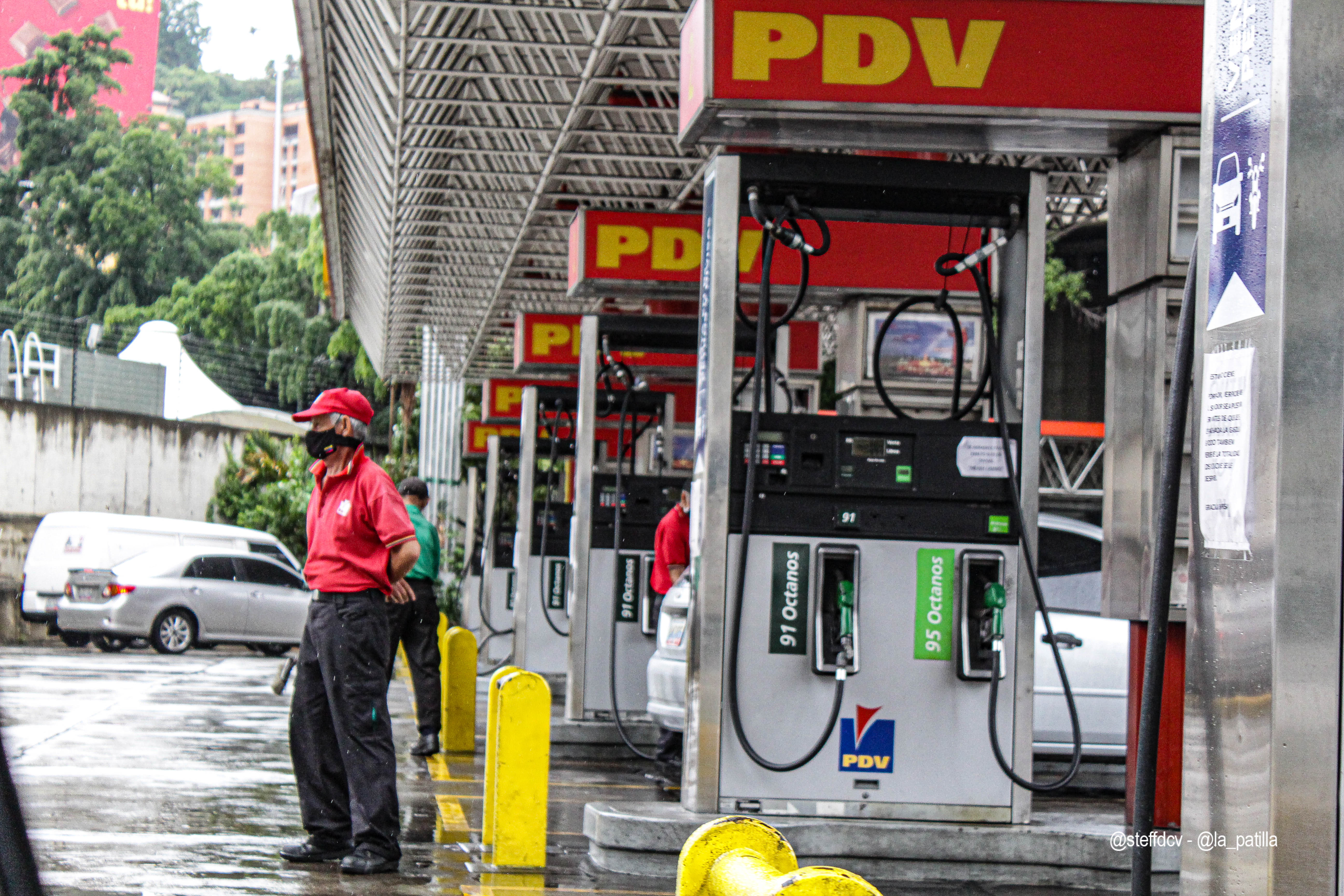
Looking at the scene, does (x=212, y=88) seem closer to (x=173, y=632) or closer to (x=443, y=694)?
(x=173, y=632)

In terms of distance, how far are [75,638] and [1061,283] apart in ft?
65.4

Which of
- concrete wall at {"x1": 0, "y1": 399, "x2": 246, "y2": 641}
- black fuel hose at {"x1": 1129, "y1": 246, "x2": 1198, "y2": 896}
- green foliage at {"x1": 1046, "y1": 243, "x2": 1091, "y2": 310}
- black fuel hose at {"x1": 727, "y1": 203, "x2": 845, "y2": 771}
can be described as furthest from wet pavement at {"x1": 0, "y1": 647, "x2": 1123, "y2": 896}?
green foliage at {"x1": 1046, "y1": 243, "x2": 1091, "y2": 310}

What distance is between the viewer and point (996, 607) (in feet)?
22.1

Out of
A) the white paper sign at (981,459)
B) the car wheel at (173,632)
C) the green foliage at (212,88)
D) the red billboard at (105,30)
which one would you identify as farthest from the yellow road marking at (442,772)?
the green foliage at (212,88)

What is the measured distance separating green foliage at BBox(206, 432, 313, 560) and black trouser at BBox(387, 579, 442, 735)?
22.4m

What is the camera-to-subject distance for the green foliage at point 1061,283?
3209 cm

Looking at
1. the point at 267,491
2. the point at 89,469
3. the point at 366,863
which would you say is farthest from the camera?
the point at 267,491

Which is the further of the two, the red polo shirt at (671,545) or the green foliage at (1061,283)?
the green foliage at (1061,283)

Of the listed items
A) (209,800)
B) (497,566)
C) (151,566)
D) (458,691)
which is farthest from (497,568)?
(209,800)

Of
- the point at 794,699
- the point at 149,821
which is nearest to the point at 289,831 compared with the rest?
the point at 149,821

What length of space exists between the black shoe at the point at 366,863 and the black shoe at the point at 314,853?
0.20 metres

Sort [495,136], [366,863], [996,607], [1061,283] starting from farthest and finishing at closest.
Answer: [1061,283] → [495,136] → [996,607] → [366,863]

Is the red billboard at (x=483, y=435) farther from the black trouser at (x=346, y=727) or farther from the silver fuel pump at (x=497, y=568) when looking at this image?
the black trouser at (x=346, y=727)

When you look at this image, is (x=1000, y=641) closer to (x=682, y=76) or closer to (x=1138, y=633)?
(x=1138, y=633)
